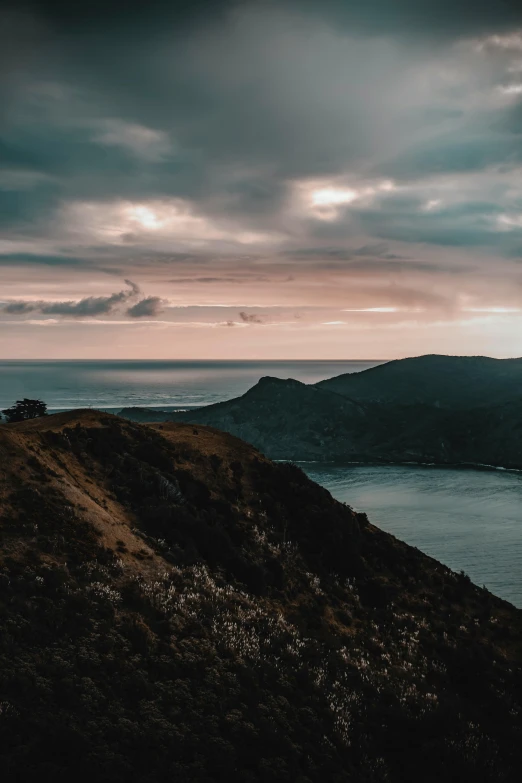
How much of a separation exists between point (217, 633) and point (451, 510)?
84.3 m

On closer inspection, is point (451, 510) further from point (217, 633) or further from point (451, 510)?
point (217, 633)

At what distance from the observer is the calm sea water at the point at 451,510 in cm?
6931

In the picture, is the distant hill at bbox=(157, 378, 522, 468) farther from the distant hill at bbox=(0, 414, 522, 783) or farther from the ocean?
the distant hill at bbox=(0, 414, 522, 783)

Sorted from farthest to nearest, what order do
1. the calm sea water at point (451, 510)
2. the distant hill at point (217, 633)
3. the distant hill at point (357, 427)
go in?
1. the distant hill at point (357, 427)
2. the calm sea water at point (451, 510)
3. the distant hill at point (217, 633)

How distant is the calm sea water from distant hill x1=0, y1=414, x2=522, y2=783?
78.1 feet

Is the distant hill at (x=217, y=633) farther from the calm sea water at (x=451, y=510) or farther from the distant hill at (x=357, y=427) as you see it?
the distant hill at (x=357, y=427)

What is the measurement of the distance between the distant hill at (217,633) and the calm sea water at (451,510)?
23.8m

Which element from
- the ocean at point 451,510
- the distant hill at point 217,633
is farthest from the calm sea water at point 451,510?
the distant hill at point 217,633

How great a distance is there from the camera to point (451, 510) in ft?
334

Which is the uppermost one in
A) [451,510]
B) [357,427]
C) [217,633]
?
[357,427]

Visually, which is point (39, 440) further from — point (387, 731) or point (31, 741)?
point (387, 731)

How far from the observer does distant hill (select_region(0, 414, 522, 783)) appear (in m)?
19.4

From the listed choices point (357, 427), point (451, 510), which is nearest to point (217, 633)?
point (451, 510)

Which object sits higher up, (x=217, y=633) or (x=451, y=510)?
(x=217, y=633)
